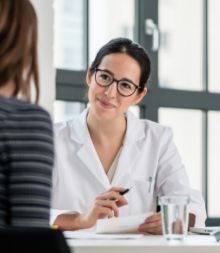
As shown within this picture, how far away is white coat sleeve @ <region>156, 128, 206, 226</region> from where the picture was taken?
2.44 meters

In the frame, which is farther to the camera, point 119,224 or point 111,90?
point 111,90

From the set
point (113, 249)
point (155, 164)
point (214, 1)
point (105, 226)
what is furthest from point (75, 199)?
point (214, 1)

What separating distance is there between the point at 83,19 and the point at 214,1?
898 mm

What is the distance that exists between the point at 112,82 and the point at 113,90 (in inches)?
1.5

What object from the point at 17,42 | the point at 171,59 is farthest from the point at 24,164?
the point at 171,59

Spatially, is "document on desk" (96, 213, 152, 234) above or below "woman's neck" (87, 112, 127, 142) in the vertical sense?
below

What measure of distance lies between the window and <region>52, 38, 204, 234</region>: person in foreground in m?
0.72

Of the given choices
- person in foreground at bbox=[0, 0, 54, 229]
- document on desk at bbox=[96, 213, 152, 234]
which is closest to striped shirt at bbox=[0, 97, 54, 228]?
person in foreground at bbox=[0, 0, 54, 229]

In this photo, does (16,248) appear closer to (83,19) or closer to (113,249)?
(113,249)

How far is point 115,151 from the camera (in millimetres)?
2570

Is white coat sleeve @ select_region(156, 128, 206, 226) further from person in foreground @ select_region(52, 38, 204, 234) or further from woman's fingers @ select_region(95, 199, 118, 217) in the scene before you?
woman's fingers @ select_region(95, 199, 118, 217)

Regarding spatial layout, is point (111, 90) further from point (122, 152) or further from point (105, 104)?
point (122, 152)

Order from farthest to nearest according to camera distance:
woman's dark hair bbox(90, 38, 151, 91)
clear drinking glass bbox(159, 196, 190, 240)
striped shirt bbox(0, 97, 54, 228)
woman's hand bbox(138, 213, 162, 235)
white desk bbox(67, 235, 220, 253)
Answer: woman's dark hair bbox(90, 38, 151, 91), woman's hand bbox(138, 213, 162, 235), clear drinking glass bbox(159, 196, 190, 240), white desk bbox(67, 235, 220, 253), striped shirt bbox(0, 97, 54, 228)

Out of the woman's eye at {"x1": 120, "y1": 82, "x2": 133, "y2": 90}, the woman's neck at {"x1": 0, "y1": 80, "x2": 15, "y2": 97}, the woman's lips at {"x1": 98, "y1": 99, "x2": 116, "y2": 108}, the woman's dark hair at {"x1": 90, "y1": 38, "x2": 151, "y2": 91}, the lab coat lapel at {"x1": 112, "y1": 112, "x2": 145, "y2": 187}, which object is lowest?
the lab coat lapel at {"x1": 112, "y1": 112, "x2": 145, "y2": 187}
